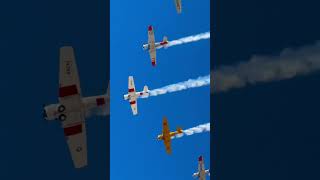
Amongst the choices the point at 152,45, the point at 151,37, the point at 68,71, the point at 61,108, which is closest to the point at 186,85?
the point at 152,45

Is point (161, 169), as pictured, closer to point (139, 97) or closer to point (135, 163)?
point (135, 163)

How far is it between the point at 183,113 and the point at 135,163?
1.38 meters

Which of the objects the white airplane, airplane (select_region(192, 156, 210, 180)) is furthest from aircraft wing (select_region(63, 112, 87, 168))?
airplane (select_region(192, 156, 210, 180))

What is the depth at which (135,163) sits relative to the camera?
1126 centimetres

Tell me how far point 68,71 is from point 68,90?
0.34 metres

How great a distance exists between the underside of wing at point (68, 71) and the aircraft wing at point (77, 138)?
543 millimetres

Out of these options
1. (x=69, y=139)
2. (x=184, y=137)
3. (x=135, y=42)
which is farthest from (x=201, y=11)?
(x=69, y=139)

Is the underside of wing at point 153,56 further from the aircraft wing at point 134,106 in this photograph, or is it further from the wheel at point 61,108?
the wheel at point 61,108

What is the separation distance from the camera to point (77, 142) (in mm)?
11406

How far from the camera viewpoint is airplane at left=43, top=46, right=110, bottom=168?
36.0 feet

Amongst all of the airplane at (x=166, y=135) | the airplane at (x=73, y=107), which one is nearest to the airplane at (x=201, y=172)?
the airplane at (x=166, y=135)

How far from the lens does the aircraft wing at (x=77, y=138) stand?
1130 centimetres

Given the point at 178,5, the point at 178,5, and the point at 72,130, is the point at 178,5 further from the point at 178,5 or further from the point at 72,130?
the point at 72,130

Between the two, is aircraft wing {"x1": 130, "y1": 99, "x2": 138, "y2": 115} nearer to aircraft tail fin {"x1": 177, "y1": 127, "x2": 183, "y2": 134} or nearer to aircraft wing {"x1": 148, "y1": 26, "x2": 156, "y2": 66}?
aircraft wing {"x1": 148, "y1": 26, "x2": 156, "y2": 66}
